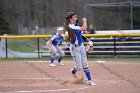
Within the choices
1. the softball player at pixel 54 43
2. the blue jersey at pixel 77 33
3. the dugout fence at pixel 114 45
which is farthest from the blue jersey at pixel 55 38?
the blue jersey at pixel 77 33

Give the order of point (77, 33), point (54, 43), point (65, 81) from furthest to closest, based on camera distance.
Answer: point (54, 43) < point (65, 81) < point (77, 33)

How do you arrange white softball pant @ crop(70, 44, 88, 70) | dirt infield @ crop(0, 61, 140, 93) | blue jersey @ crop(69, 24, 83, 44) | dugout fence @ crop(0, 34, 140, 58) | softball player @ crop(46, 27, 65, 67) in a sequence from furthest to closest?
dugout fence @ crop(0, 34, 140, 58) < softball player @ crop(46, 27, 65, 67) < white softball pant @ crop(70, 44, 88, 70) < blue jersey @ crop(69, 24, 83, 44) < dirt infield @ crop(0, 61, 140, 93)

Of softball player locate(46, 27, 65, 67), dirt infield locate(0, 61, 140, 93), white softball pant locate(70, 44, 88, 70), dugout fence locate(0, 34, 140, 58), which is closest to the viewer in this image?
dirt infield locate(0, 61, 140, 93)

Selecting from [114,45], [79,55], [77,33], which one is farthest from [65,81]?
[114,45]

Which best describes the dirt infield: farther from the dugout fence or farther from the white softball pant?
the dugout fence

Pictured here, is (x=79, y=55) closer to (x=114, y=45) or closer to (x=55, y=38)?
(x=55, y=38)

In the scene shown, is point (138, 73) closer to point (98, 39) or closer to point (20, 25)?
point (98, 39)

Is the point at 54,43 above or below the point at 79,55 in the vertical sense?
above

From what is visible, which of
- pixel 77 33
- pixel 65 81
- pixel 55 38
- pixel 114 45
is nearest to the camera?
pixel 77 33

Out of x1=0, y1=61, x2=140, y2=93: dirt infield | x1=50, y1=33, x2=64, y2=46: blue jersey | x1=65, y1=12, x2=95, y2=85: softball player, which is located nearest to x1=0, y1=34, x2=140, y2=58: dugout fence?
x1=50, y1=33, x2=64, y2=46: blue jersey

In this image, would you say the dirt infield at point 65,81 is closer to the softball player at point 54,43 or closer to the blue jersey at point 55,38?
the softball player at point 54,43

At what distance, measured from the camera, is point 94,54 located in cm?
2564

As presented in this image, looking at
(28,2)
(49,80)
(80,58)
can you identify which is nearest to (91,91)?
(80,58)

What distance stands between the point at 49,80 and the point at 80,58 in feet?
5.53
